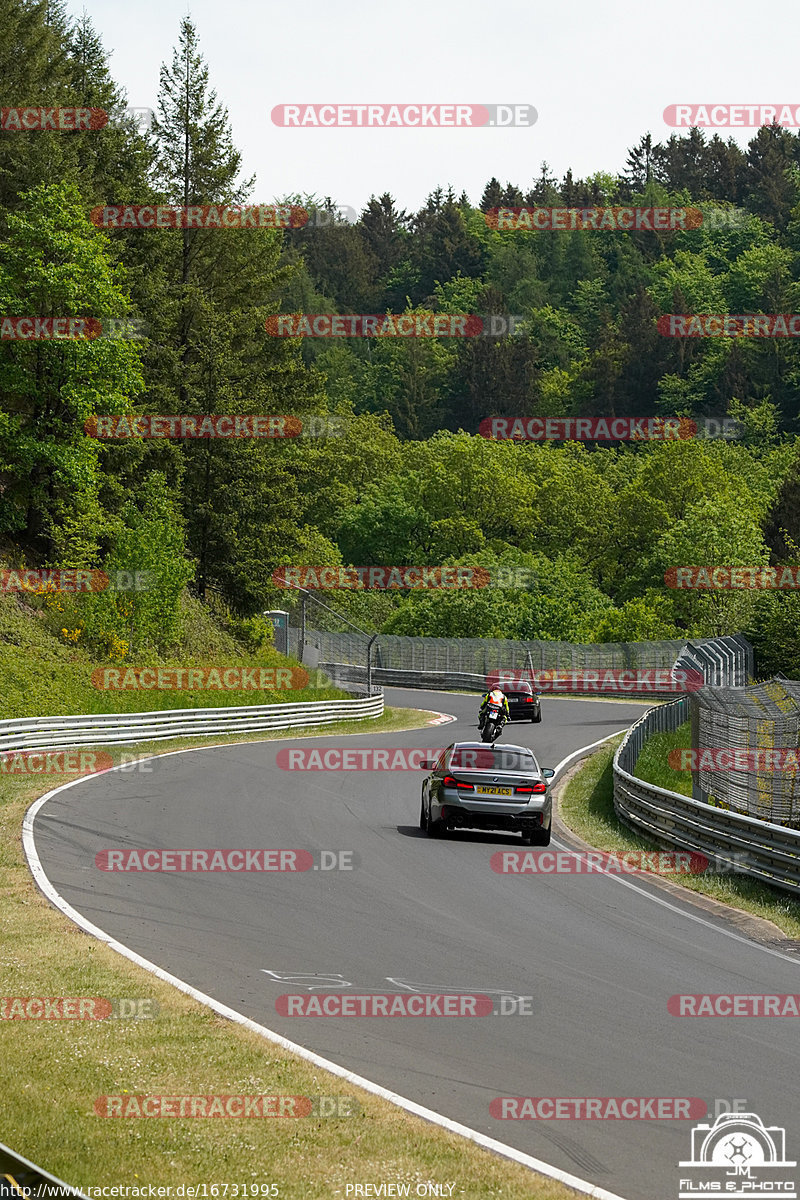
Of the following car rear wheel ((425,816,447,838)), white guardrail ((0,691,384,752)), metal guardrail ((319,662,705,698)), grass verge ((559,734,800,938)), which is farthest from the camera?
metal guardrail ((319,662,705,698))

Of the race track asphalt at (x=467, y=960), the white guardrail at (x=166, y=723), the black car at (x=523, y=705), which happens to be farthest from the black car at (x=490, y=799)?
the black car at (x=523, y=705)

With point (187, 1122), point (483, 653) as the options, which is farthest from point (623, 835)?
→ point (483, 653)

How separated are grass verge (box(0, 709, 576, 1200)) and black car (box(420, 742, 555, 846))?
30.1ft

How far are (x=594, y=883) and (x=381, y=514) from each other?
3611 inches

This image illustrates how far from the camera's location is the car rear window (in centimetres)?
1891

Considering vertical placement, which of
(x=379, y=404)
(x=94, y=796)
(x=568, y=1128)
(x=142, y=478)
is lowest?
(x=94, y=796)

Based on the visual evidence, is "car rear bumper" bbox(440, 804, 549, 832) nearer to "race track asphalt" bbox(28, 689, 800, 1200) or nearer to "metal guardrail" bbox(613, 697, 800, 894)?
"race track asphalt" bbox(28, 689, 800, 1200)

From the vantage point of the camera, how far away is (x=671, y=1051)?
8.34 meters

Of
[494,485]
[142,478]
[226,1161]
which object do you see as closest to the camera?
[226,1161]

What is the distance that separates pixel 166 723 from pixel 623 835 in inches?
634

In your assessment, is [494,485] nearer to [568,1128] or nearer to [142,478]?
[142,478]

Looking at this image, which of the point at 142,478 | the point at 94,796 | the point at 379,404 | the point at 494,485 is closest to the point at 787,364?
the point at 379,404

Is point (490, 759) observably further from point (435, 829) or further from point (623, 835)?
point (623, 835)

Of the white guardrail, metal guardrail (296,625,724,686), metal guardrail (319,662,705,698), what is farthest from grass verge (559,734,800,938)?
metal guardrail (296,625,724,686)
